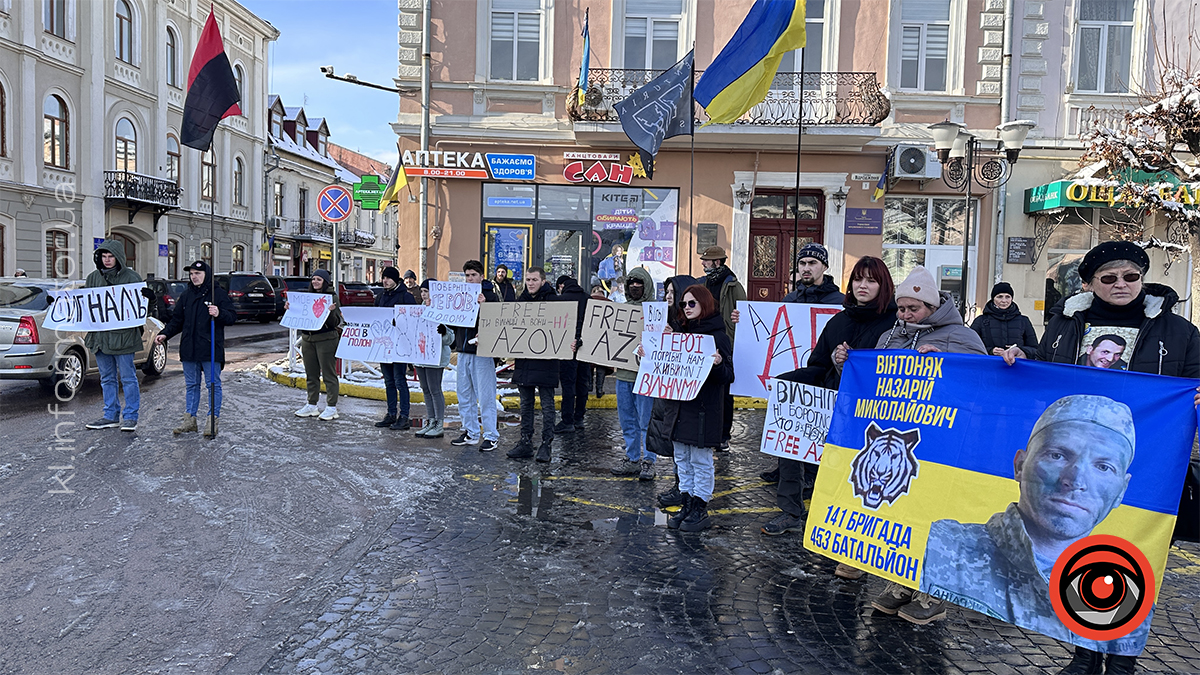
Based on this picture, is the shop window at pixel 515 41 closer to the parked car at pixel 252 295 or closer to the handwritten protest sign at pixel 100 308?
the handwritten protest sign at pixel 100 308

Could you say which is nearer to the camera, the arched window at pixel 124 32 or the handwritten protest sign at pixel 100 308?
the handwritten protest sign at pixel 100 308

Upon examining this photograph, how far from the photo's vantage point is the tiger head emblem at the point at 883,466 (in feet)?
13.5

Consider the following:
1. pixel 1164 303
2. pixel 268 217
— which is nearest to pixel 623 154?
pixel 1164 303

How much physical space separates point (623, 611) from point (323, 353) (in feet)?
22.7

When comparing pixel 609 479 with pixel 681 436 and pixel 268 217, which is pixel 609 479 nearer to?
pixel 681 436

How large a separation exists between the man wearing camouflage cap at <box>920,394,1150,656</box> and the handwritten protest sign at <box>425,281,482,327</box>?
606 centimetres

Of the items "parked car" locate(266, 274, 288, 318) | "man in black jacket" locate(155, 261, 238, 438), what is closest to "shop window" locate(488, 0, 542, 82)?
"man in black jacket" locate(155, 261, 238, 438)

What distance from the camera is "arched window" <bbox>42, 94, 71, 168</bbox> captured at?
30.5 m

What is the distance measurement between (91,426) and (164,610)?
567 cm

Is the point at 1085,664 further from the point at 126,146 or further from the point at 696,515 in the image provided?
the point at 126,146

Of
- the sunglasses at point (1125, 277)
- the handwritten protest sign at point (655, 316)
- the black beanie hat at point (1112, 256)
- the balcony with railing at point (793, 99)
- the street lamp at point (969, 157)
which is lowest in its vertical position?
the handwritten protest sign at point (655, 316)

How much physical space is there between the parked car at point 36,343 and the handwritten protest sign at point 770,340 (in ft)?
25.7

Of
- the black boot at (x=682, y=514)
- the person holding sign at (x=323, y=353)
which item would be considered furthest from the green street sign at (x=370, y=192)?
the black boot at (x=682, y=514)

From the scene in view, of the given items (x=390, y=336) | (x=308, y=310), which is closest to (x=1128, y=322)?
(x=390, y=336)
